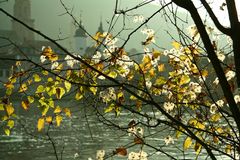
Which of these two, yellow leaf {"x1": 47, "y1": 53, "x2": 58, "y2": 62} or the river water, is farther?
the river water

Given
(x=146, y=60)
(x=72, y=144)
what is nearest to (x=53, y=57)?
(x=146, y=60)

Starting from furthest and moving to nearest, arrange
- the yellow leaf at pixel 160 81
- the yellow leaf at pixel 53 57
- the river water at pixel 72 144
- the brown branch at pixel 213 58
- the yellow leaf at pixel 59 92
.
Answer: the river water at pixel 72 144 < the yellow leaf at pixel 160 81 < the yellow leaf at pixel 53 57 < the yellow leaf at pixel 59 92 < the brown branch at pixel 213 58

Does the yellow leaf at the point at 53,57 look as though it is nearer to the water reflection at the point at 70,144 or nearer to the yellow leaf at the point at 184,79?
the yellow leaf at the point at 184,79

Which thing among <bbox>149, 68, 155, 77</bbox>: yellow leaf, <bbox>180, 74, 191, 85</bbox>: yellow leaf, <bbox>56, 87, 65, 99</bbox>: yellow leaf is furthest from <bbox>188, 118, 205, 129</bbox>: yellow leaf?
<bbox>56, 87, 65, 99</bbox>: yellow leaf

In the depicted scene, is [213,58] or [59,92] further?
[59,92]

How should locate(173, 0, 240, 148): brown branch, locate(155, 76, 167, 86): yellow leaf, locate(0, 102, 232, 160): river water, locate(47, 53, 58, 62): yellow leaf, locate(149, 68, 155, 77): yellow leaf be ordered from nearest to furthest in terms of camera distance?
locate(173, 0, 240, 148): brown branch < locate(47, 53, 58, 62): yellow leaf < locate(155, 76, 167, 86): yellow leaf < locate(149, 68, 155, 77): yellow leaf < locate(0, 102, 232, 160): river water

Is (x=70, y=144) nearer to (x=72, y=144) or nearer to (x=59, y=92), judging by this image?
(x=72, y=144)

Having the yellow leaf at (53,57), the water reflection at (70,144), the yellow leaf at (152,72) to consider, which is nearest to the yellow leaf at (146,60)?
the yellow leaf at (152,72)

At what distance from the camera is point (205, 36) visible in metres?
1.88

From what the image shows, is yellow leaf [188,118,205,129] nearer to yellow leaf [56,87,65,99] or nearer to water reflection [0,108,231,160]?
yellow leaf [56,87,65,99]

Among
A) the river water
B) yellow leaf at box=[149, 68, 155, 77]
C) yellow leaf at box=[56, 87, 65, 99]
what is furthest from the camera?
the river water

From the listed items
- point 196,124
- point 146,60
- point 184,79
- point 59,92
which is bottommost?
point 196,124

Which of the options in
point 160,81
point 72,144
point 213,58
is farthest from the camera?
point 72,144

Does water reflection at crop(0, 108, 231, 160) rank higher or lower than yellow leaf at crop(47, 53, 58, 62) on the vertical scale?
lower
